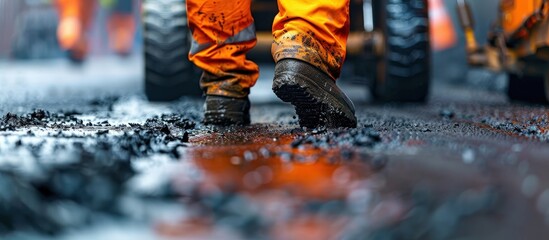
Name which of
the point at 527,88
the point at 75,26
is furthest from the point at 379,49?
the point at 75,26

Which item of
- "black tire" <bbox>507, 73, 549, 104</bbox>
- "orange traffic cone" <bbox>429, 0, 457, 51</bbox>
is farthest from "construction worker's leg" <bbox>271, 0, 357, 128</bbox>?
"orange traffic cone" <bbox>429, 0, 457, 51</bbox>

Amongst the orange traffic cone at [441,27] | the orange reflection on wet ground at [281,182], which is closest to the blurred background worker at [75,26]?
the orange traffic cone at [441,27]

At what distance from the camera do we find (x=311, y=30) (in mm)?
1832

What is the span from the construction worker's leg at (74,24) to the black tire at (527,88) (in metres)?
5.70

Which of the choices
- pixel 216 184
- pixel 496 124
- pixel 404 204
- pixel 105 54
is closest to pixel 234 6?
pixel 496 124

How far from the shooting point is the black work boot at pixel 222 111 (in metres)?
2.15

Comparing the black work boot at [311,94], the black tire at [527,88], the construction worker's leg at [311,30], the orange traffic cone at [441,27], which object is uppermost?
the construction worker's leg at [311,30]

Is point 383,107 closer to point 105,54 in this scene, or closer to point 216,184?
point 216,184

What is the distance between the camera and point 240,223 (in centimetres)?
92

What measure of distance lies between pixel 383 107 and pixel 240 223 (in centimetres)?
221

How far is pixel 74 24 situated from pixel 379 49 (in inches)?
235

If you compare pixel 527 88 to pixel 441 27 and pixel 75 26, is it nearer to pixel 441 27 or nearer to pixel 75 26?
pixel 441 27

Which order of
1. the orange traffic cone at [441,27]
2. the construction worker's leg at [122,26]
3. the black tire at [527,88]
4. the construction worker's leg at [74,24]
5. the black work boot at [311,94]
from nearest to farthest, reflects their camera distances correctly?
the black work boot at [311,94]
the black tire at [527,88]
the orange traffic cone at [441,27]
the construction worker's leg at [74,24]
the construction worker's leg at [122,26]

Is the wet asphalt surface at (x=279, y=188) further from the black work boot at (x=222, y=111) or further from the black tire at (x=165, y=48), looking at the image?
the black tire at (x=165, y=48)
